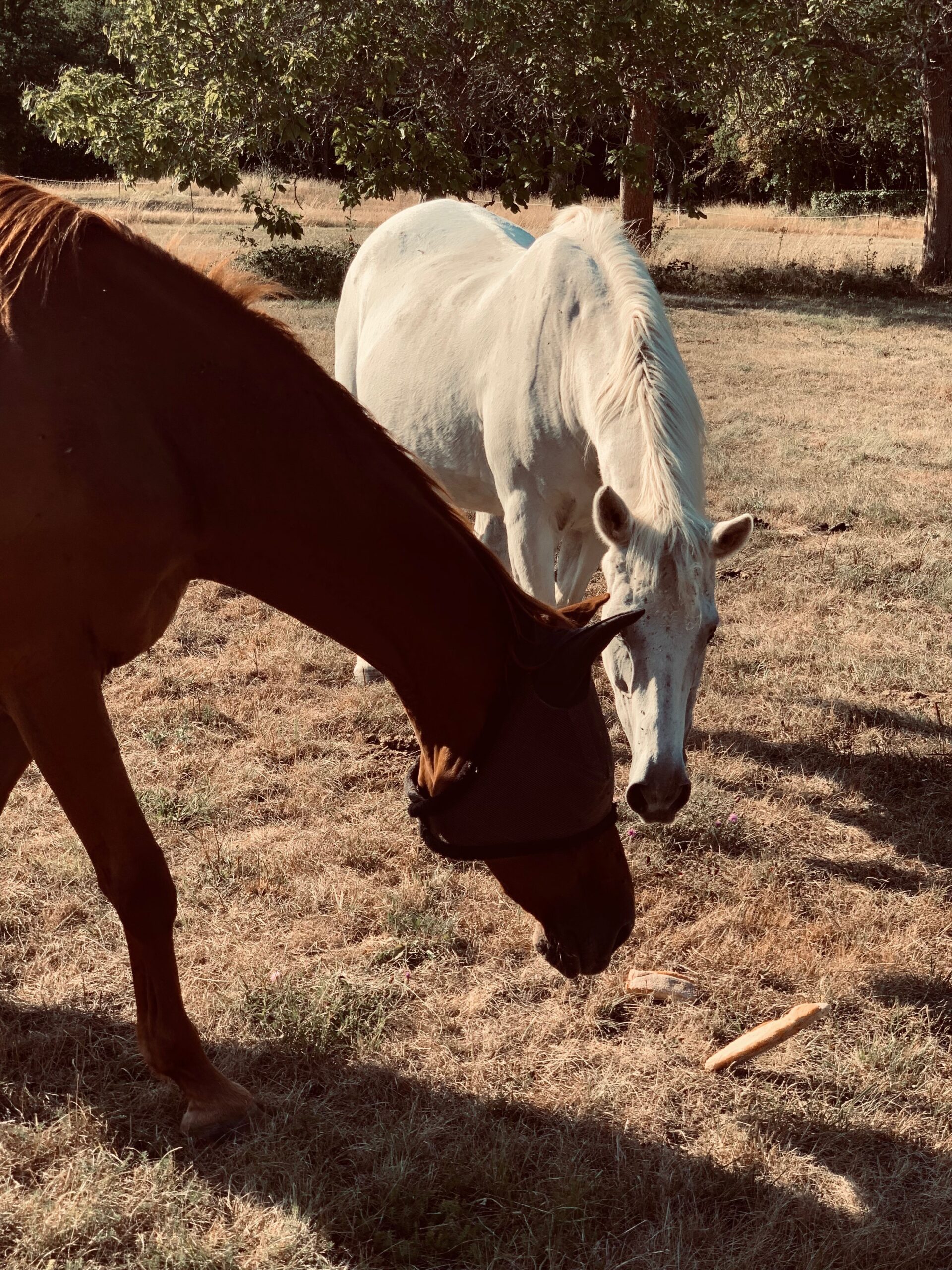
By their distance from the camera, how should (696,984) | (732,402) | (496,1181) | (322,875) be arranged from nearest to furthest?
(496,1181)
(696,984)
(322,875)
(732,402)

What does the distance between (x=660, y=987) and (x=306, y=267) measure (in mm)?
14998

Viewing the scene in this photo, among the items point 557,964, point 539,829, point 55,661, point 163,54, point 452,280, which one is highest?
point 163,54

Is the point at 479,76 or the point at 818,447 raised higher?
the point at 479,76

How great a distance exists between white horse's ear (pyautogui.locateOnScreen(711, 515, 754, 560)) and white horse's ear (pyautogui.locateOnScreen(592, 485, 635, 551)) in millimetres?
224

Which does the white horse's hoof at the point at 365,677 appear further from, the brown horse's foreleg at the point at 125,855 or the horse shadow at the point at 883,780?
the brown horse's foreleg at the point at 125,855

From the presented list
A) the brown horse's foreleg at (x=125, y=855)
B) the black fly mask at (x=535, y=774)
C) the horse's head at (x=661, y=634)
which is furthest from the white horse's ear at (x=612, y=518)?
the brown horse's foreleg at (x=125, y=855)

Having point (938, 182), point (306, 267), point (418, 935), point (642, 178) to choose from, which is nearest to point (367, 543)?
point (418, 935)

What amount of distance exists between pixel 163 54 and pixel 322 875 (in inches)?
498

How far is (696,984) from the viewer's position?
2.68 metres

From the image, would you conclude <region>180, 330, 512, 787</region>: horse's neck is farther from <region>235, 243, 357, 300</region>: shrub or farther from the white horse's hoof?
<region>235, 243, 357, 300</region>: shrub

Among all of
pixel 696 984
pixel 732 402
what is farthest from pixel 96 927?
pixel 732 402

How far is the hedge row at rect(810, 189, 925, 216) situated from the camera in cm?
2877

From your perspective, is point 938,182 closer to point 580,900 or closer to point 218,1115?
point 580,900

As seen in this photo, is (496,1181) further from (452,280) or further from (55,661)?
(452,280)
